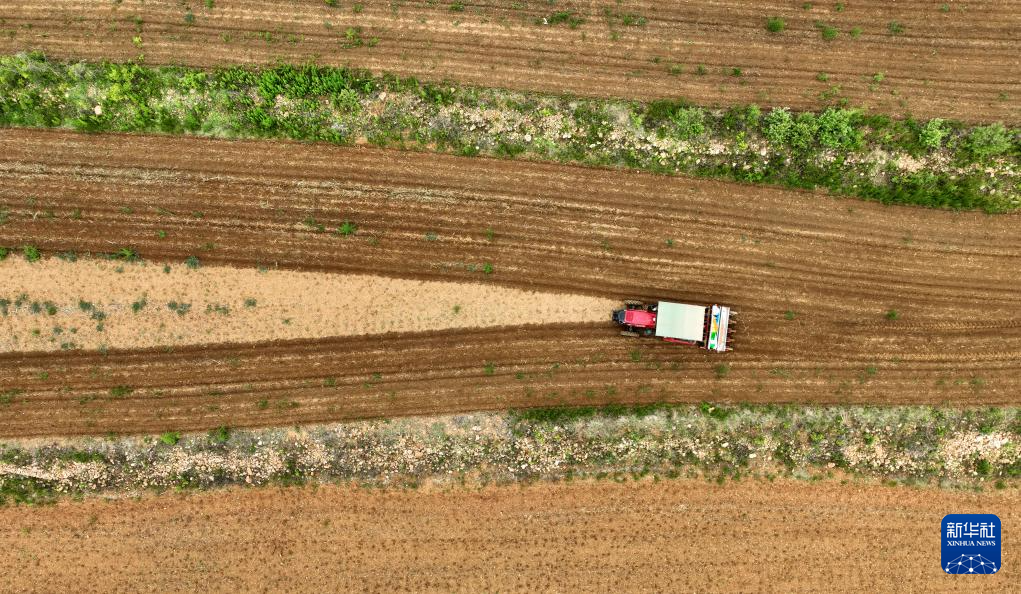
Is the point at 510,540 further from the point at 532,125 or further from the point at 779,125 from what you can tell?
the point at 779,125

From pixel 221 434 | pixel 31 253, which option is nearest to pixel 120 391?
pixel 221 434

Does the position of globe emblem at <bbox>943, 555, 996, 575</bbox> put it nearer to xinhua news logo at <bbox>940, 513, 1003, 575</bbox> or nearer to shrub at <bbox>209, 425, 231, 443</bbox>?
xinhua news logo at <bbox>940, 513, 1003, 575</bbox>

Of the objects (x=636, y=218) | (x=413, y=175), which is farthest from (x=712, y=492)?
(x=413, y=175)

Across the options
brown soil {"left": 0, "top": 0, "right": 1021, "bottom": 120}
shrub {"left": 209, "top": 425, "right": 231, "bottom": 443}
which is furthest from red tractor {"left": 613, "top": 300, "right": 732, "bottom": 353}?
shrub {"left": 209, "top": 425, "right": 231, "bottom": 443}

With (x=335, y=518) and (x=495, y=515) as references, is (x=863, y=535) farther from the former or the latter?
(x=335, y=518)

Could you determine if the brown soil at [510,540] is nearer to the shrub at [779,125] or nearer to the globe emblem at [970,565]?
the globe emblem at [970,565]

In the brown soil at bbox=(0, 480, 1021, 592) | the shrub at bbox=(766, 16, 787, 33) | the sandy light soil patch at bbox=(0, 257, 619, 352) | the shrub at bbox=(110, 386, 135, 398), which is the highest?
the shrub at bbox=(766, 16, 787, 33)
